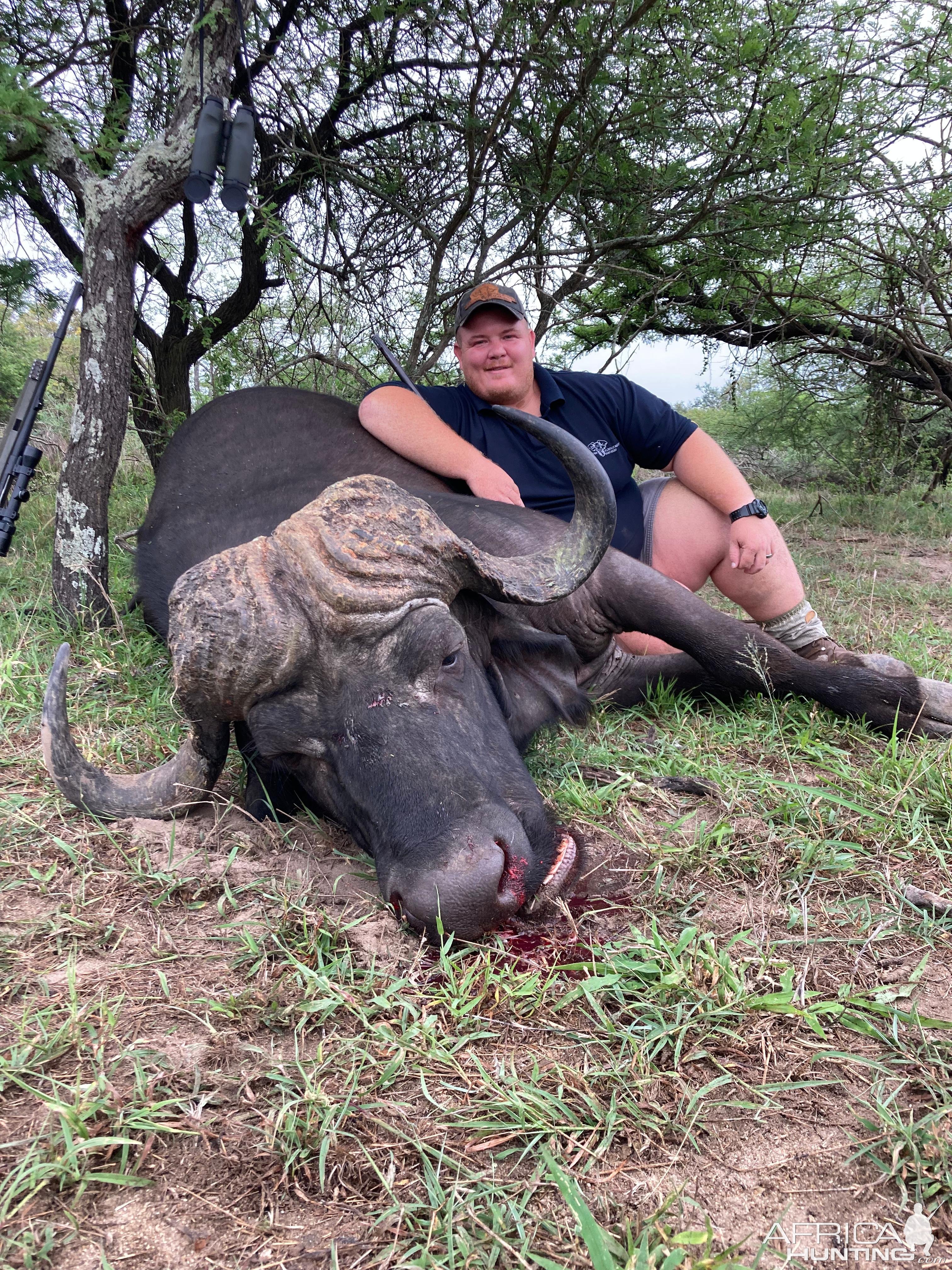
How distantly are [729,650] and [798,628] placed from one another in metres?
0.61

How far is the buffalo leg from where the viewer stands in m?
2.94

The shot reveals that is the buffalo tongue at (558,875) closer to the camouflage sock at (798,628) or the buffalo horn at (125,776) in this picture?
the buffalo horn at (125,776)

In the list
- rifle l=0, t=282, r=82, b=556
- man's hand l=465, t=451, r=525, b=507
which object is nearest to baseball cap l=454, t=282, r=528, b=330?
man's hand l=465, t=451, r=525, b=507

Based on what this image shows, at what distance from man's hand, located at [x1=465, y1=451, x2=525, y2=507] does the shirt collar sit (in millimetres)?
449

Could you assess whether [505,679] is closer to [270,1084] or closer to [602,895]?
[602,895]

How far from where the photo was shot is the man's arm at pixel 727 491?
353 cm

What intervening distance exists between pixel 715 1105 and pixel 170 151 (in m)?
4.71

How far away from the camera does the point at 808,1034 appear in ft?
4.98

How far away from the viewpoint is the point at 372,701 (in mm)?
2100

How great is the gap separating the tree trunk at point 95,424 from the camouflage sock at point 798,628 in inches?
134

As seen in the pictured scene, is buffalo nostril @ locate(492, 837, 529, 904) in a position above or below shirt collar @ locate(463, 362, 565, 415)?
below

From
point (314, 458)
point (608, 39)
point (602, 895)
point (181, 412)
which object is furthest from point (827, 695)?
point (181, 412)

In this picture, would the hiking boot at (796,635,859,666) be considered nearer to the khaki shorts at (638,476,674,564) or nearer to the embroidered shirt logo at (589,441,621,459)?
the khaki shorts at (638,476,674,564)

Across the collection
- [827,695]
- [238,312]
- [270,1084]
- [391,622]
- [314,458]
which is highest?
[238,312]
